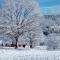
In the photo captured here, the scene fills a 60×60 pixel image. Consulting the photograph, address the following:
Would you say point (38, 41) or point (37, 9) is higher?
point (37, 9)

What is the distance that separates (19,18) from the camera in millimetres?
11219

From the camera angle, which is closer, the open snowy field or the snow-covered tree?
the open snowy field

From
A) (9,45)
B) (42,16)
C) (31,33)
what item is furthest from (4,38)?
(42,16)

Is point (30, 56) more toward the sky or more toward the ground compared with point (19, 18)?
more toward the ground

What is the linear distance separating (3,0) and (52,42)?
11.9 feet

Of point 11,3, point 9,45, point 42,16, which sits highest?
point 11,3

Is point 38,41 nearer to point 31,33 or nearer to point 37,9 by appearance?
point 31,33

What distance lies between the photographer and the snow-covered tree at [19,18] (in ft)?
36.8

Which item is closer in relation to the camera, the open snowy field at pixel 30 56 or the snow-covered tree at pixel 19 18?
the open snowy field at pixel 30 56

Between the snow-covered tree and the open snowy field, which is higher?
the snow-covered tree

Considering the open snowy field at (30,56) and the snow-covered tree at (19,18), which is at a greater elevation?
the snow-covered tree at (19,18)

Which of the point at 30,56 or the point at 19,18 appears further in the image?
the point at 19,18

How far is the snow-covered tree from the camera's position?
11211 mm

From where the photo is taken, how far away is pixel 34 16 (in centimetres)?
1140
